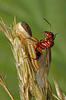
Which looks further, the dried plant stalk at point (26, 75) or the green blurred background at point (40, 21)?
the green blurred background at point (40, 21)

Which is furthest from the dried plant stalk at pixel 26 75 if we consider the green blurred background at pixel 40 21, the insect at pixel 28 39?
the green blurred background at pixel 40 21

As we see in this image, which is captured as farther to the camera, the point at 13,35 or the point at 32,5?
the point at 32,5

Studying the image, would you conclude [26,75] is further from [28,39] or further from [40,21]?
[40,21]

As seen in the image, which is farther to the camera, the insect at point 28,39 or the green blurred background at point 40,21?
the green blurred background at point 40,21

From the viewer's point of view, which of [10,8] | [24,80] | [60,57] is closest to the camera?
[24,80]

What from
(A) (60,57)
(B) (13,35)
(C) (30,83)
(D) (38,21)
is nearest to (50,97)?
(C) (30,83)

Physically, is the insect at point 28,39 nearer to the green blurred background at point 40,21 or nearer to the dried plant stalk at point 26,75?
the dried plant stalk at point 26,75

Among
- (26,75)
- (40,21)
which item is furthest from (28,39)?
(40,21)

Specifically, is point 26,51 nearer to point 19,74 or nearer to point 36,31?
point 19,74
